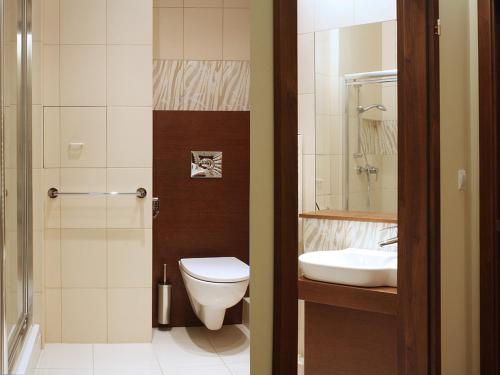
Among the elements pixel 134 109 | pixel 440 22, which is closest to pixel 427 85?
pixel 440 22

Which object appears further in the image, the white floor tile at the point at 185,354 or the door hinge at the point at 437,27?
the white floor tile at the point at 185,354

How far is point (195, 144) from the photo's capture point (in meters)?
3.81

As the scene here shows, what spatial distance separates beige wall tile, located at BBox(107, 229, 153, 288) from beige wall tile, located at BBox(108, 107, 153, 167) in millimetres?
437

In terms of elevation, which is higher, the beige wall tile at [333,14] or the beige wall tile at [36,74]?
the beige wall tile at [333,14]

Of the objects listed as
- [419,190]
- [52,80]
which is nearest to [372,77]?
[419,190]

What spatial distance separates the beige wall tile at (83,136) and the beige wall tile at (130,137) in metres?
0.05

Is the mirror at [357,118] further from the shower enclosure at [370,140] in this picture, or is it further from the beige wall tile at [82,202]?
the beige wall tile at [82,202]

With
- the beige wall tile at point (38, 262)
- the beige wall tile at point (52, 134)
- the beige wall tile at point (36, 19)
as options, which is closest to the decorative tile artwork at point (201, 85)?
the beige wall tile at point (52, 134)

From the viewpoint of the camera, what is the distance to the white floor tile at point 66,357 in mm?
3049

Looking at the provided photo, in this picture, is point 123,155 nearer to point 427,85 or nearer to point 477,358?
point 427,85

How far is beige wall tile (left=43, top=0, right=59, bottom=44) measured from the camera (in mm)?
3406

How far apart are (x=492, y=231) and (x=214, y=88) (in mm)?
2146

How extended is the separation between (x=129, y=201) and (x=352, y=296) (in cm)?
175

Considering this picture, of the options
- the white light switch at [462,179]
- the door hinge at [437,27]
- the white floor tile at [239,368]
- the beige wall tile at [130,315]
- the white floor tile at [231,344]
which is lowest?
the white floor tile at [239,368]
